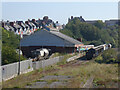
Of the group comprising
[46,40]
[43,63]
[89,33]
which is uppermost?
[89,33]

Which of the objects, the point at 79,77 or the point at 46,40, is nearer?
the point at 79,77

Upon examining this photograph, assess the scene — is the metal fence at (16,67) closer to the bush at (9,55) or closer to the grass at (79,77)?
the grass at (79,77)

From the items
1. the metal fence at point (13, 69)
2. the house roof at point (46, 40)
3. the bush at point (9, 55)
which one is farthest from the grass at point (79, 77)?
the house roof at point (46, 40)

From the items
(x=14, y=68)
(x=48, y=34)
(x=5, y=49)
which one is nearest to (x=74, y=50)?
(x=48, y=34)

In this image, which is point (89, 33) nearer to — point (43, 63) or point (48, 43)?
point (48, 43)

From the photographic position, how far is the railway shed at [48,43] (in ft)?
186

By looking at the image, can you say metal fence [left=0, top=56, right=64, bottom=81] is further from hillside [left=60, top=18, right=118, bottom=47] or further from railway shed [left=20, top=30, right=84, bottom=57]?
hillside [left=60, top=18, right=118, bottom=47]

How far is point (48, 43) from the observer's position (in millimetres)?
59188

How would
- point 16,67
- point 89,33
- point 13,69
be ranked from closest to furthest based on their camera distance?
point 13,69 < point 16,67 < point 89,33

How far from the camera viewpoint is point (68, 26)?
11156 centimetres

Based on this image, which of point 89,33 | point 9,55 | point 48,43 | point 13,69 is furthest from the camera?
point 89,33

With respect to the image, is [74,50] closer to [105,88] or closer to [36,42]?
[36,42]

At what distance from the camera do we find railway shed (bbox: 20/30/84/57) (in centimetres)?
5656

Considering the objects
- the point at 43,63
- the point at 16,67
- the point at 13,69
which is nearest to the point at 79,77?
the point at 13,69
